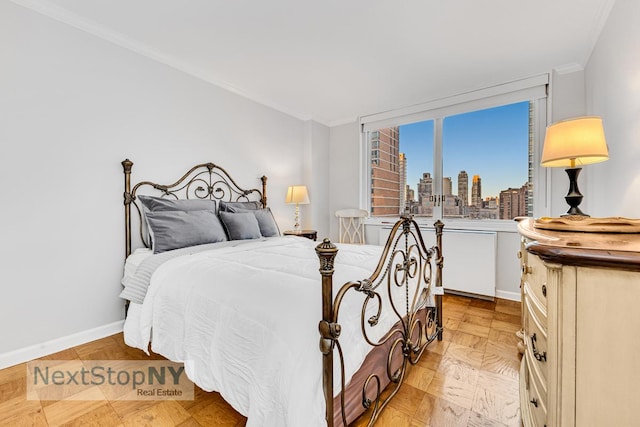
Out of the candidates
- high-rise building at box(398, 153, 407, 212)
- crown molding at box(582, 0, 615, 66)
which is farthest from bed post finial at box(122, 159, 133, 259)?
crown molding at box(582, 0, 615, 66)

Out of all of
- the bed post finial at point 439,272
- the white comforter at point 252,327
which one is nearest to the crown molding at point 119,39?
the white comforter at point 252,327

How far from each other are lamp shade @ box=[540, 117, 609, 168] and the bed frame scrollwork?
2.74 ft

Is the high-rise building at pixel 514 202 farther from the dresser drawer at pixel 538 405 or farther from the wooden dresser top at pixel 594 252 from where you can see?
the wooden dresser top at pixel 594 252

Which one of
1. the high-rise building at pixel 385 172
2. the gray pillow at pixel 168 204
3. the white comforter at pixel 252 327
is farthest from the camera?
the high-rise building at pixel 385 172

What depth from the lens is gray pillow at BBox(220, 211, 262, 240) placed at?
8.96 ft

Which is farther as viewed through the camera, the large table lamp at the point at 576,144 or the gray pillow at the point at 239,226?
the gray pillow at the point at 239,226

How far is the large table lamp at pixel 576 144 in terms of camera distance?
1.57 metres

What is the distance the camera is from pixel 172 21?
2238mm

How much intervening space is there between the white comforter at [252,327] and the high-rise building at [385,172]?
253cm

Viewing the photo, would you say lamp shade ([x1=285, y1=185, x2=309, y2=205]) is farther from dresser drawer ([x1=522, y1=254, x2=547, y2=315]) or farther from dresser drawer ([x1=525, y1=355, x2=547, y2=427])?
dresser drawer ([x1=525, y1=355, x2=547, y2=427])

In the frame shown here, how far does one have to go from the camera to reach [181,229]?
234cm

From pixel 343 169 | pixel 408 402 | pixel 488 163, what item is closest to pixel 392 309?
pixel 408 402

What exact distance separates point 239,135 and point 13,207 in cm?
210

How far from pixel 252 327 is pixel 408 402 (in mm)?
1047
